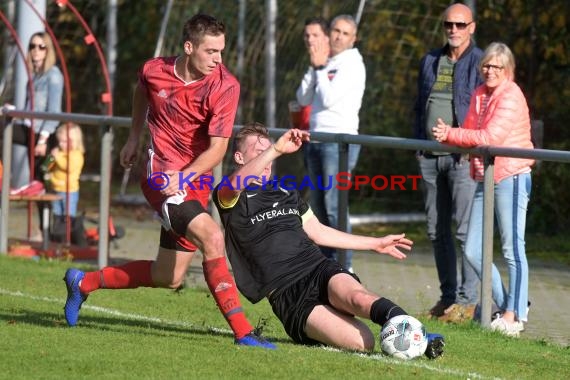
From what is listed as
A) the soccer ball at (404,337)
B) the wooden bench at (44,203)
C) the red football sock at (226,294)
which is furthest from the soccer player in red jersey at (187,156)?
the wooden bench at (44,203)

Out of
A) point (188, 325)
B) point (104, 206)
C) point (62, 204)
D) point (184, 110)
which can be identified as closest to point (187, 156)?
point (184, 110)

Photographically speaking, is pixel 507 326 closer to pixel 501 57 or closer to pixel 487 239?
pixel 487 239

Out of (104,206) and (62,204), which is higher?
(104,206)

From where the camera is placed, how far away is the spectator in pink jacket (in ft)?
29.4

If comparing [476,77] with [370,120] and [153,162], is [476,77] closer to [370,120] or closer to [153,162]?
[153,162]

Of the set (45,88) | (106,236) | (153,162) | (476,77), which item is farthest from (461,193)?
(45,88)

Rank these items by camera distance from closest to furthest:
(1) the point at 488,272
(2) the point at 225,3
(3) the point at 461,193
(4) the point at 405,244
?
(4) the point at 405,244 → (1) the point at 488,272 → (3) the point at 461,193 → (2) the point at 225,3

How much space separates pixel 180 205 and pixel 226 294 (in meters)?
0.58

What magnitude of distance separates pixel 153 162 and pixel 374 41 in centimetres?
780

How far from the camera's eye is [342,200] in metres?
10.2

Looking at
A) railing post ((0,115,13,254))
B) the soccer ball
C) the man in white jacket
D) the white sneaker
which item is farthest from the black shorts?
railing post ((0,115,13,254))

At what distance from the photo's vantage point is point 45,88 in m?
13.8

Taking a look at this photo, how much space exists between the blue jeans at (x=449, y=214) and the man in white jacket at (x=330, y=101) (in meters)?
0.82

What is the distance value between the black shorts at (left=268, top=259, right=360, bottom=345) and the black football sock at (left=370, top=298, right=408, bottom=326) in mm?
436
